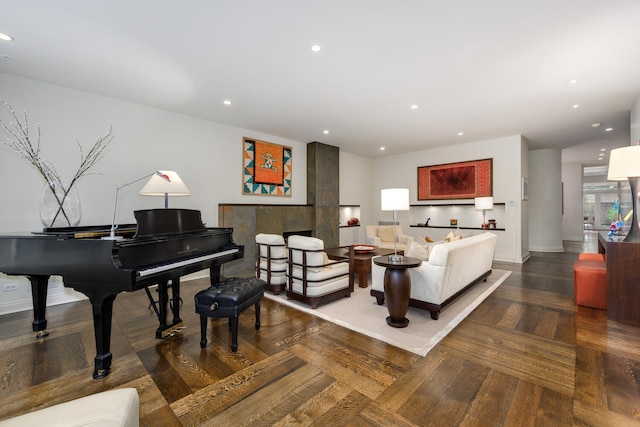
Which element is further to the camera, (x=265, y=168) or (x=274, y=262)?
(x=265, y=168)

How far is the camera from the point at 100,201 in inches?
→ 160

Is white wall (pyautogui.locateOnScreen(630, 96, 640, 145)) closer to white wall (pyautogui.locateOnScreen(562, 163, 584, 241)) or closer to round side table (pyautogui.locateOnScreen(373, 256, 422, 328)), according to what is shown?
round side table (pyautogui.locateOnScreen(373, 256, 422, 328))

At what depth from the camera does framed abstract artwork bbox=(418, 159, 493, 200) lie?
22.0 feet

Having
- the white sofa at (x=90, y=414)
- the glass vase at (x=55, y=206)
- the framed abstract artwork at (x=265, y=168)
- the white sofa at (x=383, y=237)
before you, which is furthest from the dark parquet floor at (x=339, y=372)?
the white sofa at (x=383, y=237)

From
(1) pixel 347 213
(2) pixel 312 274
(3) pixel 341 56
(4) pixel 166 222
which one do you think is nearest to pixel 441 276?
(2) pixel 312 274

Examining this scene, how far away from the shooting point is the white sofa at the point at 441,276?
3025 mm

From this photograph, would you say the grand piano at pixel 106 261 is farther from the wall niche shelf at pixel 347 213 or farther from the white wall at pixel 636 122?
the white wall at pixel 636 122

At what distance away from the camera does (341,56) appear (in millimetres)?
3010

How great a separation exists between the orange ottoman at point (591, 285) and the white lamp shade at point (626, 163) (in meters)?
1.15

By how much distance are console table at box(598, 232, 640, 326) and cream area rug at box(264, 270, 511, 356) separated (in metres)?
1.26

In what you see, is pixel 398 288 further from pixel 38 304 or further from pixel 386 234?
pixel 386 234

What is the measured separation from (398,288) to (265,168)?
165 inches

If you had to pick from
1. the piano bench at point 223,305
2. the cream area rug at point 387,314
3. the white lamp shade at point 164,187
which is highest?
the white lamp shade at point 164,187

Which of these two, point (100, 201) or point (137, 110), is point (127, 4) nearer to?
point (137, 110)
